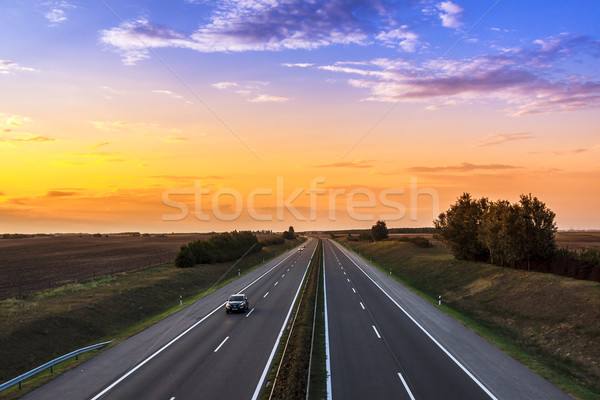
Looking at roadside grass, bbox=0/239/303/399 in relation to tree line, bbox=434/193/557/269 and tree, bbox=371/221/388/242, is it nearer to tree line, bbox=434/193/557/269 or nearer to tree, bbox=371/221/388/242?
tree line, bbox=434/193/557/269

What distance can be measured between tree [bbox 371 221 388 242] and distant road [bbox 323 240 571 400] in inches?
4369

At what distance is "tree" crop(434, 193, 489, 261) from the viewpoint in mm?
52541

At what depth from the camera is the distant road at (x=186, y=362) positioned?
14852 mm

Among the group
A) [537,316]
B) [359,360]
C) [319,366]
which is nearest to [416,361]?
[359,360]

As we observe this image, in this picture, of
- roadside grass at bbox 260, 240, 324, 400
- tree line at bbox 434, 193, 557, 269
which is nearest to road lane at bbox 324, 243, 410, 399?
roadside grass at bbox 260, 240, 324, 400

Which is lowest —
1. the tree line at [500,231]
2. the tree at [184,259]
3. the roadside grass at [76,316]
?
the roadside grass at [76,316]

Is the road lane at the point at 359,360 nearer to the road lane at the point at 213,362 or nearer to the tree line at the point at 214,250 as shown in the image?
the road lane at the point at 213,362

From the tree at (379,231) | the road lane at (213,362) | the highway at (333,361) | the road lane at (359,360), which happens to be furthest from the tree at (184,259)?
the tree at (379,231)

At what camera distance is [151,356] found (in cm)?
1916

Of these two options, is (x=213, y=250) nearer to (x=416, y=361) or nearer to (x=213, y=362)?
(x=213, y=362)

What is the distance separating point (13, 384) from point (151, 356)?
5507 mm

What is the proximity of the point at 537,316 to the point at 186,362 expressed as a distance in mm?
23071

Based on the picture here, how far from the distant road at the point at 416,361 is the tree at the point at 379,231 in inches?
4369

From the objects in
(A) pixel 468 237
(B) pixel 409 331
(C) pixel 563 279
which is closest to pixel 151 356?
(B) pixel 409 331
